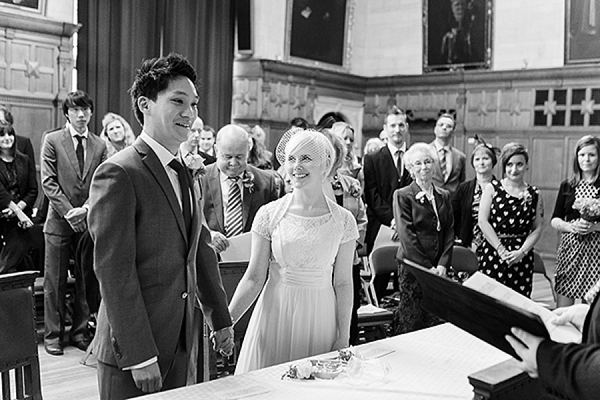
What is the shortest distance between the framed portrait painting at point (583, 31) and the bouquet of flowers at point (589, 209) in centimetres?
690

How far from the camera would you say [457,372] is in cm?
256

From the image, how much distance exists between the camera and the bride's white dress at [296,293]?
3.04 meters

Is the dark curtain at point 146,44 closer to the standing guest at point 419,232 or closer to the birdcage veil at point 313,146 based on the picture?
the standing guest at point 419,232

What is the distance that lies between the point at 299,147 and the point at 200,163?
132cm

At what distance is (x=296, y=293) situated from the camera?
3.06 m

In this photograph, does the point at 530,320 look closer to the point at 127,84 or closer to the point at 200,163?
the point at 200,163

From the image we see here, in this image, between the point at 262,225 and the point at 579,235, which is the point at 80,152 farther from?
the point at 579,235

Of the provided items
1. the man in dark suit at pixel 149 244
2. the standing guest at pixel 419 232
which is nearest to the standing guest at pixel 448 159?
the standing guest at pixel 419 232

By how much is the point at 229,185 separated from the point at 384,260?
144 centimetres

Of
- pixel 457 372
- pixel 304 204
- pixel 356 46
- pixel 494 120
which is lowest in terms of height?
pixel 457 372

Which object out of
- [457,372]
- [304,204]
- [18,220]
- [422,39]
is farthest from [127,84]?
[457,372]

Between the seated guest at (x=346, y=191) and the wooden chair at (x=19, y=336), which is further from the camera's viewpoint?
the seated guest at (x=346, y=191)

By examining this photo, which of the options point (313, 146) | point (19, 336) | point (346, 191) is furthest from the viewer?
point (346, 191)

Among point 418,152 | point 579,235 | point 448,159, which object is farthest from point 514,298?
point 448,159
